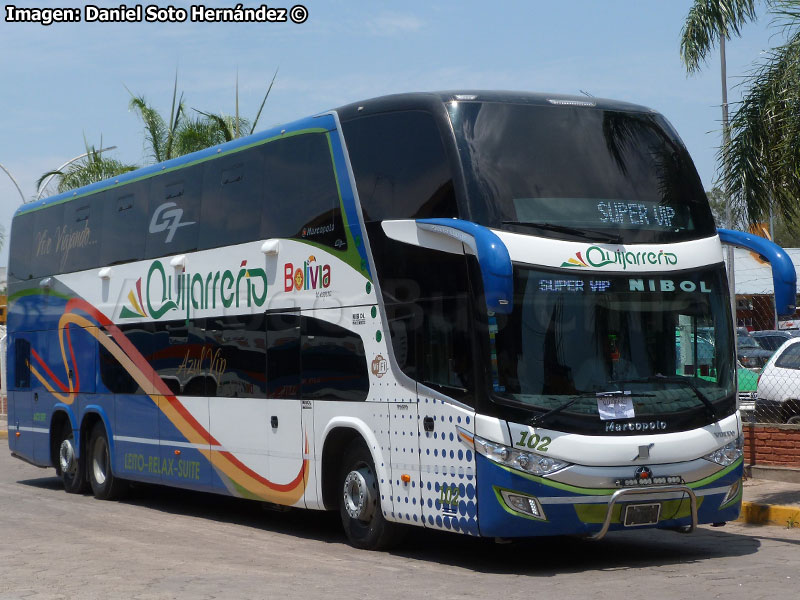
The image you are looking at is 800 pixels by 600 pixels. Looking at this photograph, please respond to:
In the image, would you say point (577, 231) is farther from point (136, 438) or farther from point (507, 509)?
point (136, 438)

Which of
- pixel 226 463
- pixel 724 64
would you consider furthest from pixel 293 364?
pixel 724 64

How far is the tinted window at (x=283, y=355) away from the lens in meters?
12.6

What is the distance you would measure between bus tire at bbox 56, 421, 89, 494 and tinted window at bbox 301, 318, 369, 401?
689 centimetres

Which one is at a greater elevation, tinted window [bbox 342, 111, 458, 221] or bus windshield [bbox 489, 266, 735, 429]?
tinted window [bbox 342, 111, 458, 221]

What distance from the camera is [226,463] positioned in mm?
14023

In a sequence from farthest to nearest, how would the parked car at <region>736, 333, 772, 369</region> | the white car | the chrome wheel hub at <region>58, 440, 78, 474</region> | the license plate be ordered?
1. the parked car at <region>736, 333, 772, 369</region>
2. the white car
3. the chrome wheel hub at <region>58, 440, 78, 474</region>
4. the license plate

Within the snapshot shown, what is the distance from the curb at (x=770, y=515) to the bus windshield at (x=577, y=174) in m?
3.40

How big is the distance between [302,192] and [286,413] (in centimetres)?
235

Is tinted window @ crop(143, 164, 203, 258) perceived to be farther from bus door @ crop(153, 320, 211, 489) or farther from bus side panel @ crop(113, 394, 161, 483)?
bus side panel @ crop(113, 394, 161, 483)

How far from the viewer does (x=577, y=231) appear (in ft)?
33.4

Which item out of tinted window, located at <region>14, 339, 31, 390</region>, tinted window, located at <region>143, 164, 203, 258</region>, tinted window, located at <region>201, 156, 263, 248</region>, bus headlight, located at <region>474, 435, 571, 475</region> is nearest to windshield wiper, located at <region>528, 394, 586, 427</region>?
bus headlight, located at <region>474, 435, 571, 475</region>

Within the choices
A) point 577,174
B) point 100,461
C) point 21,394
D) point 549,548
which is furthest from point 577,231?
point 21,394

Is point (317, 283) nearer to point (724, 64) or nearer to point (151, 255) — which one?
point (151, 255)

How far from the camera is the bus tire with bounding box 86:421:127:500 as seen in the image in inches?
678
